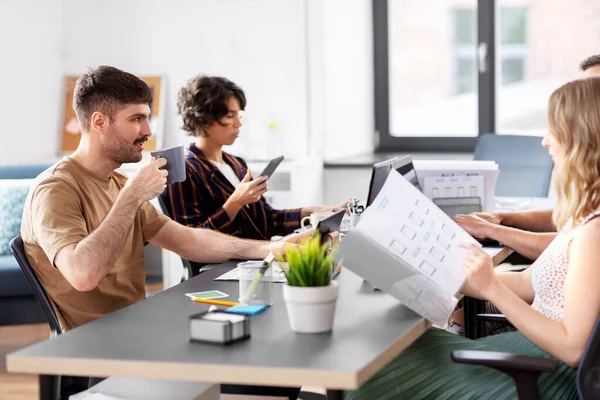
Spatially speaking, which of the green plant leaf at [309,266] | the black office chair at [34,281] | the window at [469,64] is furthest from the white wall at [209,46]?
the green plant leaf at [309,266]

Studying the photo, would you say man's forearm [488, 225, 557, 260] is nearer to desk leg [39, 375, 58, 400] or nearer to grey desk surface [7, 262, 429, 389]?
grey desk surface [7, 262, 429, 389]

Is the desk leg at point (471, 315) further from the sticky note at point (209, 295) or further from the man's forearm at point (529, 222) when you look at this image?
the sticky note at point (209, 295)

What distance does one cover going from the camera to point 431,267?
6.43ft

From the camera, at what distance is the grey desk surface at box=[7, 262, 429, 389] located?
1.60 m

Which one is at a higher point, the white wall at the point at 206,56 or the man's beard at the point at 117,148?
the white wall at the point at 206,56

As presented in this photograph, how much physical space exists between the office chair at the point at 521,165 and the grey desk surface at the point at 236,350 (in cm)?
250

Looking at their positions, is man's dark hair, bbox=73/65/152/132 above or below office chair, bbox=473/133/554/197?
above

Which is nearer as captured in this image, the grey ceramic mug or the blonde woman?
the blonde woman

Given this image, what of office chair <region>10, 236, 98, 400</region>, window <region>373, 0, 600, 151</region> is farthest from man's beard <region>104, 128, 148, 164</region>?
window <region>373, 0, 600, 151</region>

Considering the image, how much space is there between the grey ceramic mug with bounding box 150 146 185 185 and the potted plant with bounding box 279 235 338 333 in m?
0.97

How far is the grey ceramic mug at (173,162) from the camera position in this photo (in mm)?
2695

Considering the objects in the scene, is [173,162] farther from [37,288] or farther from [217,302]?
[217,302]

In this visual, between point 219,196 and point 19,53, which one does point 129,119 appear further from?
point 19,53

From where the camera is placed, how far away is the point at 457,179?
10.1 feet
